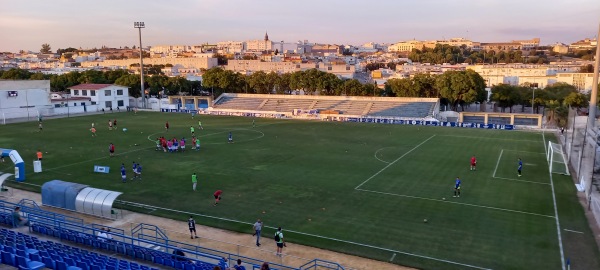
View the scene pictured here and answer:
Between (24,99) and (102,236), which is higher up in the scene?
(24,99)

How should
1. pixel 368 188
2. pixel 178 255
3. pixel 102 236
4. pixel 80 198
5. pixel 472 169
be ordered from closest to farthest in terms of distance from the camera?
pixel 178 255 → pixel 102 236 → pixel 80 198 → pixel 368 188 → pixel 472 169

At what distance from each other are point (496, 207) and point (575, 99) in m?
60.1

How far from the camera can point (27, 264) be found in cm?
1488

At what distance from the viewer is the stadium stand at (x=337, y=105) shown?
252ft

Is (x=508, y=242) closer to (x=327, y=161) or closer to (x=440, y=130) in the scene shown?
(x=327, y=161)

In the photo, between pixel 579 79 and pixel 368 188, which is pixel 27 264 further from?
pixel 579 79

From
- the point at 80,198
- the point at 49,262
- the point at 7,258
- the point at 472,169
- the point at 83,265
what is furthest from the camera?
the point at 472,169

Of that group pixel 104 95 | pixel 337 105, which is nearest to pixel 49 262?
pixel 337 105

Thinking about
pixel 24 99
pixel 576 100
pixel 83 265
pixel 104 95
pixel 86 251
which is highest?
pixel 576 100

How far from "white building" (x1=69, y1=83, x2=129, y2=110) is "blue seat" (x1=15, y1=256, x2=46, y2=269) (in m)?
78.0

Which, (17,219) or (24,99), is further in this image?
(24,99)

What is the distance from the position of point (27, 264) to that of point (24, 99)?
70905 mm

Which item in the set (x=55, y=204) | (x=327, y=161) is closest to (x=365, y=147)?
(x=327, y=161)

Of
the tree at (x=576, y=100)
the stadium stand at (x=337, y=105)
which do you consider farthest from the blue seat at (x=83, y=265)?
the tree at (x=576, y=100)
